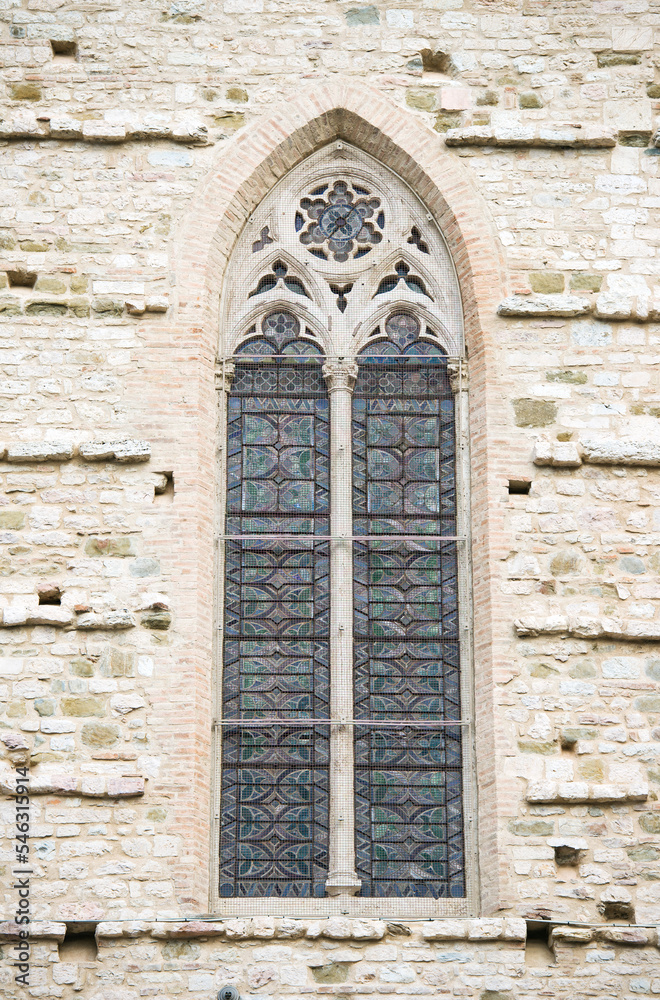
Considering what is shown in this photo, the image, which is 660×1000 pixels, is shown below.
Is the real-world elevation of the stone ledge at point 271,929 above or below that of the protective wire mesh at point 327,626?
below

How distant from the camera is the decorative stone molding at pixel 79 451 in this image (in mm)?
10203

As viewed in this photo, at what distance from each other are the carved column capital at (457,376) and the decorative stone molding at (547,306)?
1.49ft

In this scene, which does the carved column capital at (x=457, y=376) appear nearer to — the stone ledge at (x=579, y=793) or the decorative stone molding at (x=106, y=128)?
the decorative stone molding at (x=106, y=128)

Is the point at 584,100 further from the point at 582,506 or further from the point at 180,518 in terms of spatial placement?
the point at 180,518

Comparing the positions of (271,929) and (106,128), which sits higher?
(106,128)

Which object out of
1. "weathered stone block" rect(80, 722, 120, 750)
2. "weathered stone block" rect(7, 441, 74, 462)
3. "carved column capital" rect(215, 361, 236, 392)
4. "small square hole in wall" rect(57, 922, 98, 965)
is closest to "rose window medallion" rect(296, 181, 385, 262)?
"carved column capital" rect(215, 361, 236, 392)

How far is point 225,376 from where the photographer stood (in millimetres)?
10844

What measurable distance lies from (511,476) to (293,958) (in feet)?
10.8

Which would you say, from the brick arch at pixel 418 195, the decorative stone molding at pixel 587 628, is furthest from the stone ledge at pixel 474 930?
the decorative stone molding at pixel 587 628

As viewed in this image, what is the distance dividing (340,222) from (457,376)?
1424 millimetres

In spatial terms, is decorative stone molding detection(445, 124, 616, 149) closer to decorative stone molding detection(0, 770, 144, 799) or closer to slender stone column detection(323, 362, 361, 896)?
slender stone column detection(323, 362, 361, 896)

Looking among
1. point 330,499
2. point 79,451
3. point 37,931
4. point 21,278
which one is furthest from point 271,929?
point 21,278

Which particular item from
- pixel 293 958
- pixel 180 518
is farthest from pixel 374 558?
pixel 293 958

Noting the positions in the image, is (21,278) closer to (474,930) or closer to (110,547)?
(110,547)
